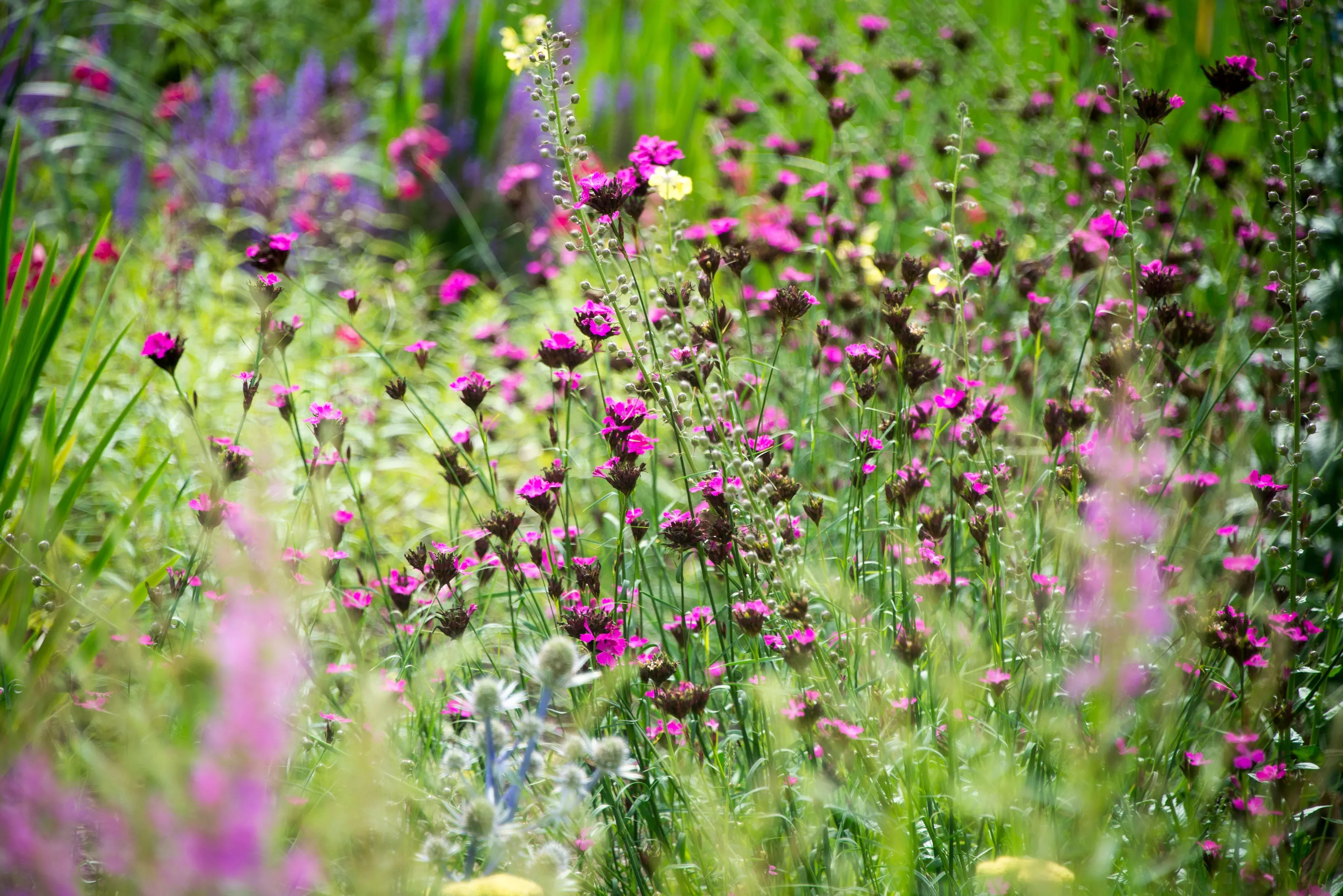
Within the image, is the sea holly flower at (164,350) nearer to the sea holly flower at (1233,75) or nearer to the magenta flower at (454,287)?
the magenta flower at (454,287)

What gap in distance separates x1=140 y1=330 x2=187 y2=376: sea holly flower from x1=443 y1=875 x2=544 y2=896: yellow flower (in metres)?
1.12

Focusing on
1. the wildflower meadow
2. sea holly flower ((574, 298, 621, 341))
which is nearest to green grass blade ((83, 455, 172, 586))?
the wildflower meadow

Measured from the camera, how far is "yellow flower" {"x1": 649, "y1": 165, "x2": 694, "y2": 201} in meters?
1.80

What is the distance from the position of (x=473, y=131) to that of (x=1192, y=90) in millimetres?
3852

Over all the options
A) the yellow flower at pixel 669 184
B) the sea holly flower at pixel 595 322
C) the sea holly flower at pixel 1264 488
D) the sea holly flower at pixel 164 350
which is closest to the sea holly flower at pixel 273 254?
the sea holly flower at pixel 164 350

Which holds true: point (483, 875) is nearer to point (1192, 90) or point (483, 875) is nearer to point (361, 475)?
point (361, 475)

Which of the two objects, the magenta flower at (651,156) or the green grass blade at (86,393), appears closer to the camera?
the magenta flower at (651,156)

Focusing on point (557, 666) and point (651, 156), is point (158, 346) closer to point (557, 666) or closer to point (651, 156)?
point (651, 156)

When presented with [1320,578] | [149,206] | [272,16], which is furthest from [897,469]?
[272,16]

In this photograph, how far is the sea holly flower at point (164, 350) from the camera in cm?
173

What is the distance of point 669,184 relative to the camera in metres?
1.84

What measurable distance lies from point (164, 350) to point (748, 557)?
3.58 ft

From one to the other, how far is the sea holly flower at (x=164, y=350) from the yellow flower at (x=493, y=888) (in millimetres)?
1117

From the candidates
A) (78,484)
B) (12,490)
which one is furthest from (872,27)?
(12,490)
